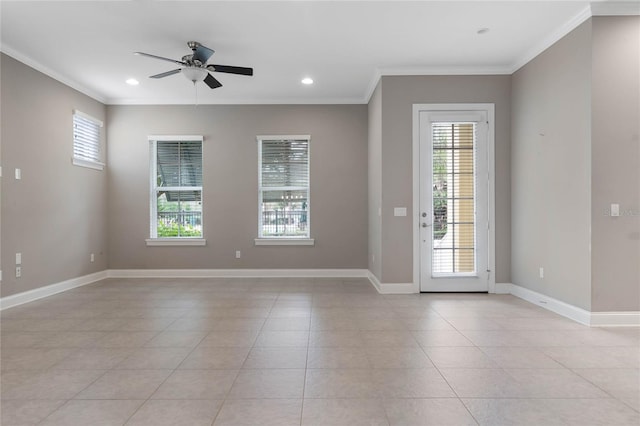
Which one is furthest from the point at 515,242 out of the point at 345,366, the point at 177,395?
the point at 177,395

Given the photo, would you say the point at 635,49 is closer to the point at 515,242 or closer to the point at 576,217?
the point at 576,217

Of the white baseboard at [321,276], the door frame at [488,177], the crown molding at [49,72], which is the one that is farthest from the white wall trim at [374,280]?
the crown molding at [49,72]

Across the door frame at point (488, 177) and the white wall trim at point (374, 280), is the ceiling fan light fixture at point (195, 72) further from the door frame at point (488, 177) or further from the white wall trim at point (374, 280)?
the white wall trim at point (374, 280)

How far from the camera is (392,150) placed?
4852 millimetres

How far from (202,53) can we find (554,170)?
4054mm

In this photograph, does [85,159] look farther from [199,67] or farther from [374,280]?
[374,280]

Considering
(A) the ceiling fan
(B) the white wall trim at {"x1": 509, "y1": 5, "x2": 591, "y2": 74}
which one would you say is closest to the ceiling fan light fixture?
(A) the ceiling fan

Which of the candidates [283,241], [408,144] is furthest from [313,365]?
[283,241]

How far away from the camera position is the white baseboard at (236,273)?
20.2ft

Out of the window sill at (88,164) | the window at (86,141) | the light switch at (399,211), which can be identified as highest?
the window at (86,141)

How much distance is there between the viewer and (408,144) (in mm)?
4836

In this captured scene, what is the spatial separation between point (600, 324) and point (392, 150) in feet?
9.68

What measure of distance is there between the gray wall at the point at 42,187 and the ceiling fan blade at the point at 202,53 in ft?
7.90

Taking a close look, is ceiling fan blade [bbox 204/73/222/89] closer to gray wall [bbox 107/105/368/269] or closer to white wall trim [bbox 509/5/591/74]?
gray wall [bbox 107/105/368/269]
